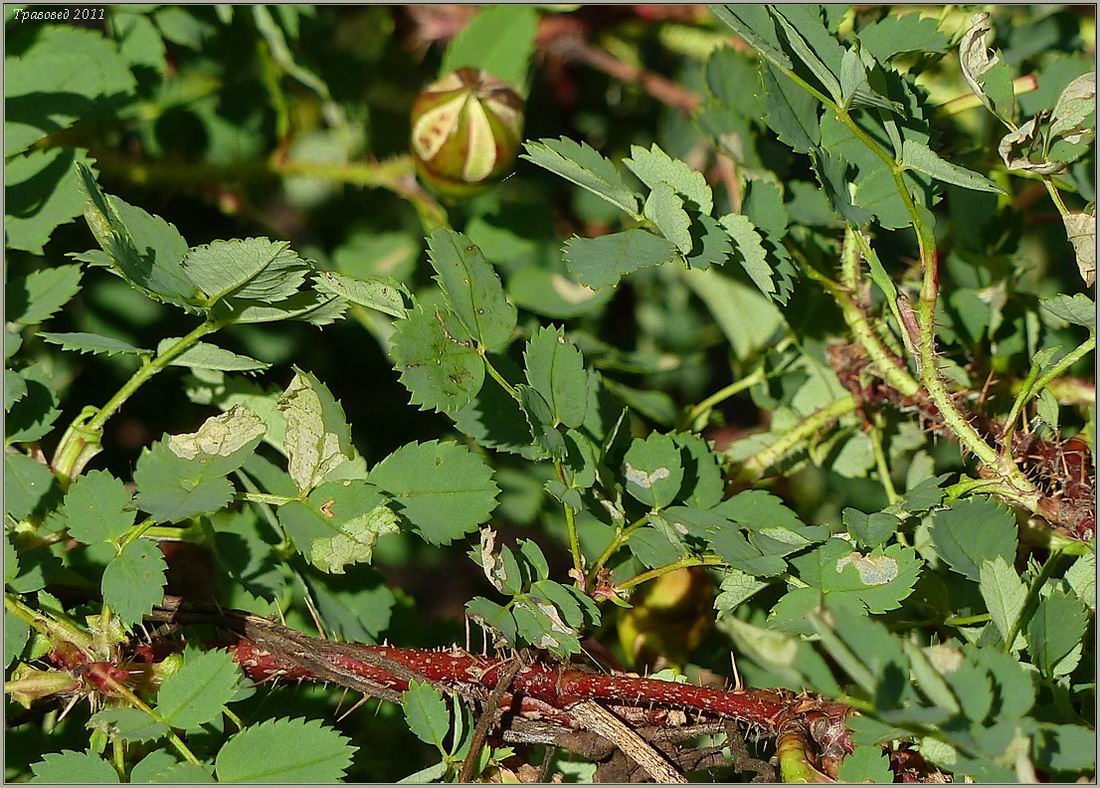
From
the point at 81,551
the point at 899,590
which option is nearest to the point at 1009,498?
the point at 899,590

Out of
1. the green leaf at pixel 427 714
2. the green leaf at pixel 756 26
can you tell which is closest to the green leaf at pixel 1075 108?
the green leaf at pixel 756 26

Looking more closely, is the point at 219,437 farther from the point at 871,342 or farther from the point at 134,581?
the point at 871,342

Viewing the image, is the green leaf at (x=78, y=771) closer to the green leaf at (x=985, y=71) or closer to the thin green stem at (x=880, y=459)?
the thin green stem at (x=880, y=459)

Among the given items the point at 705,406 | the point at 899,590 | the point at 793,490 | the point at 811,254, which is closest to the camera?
the point at 899,590

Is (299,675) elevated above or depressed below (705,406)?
below

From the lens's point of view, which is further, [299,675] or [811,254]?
[811,254]

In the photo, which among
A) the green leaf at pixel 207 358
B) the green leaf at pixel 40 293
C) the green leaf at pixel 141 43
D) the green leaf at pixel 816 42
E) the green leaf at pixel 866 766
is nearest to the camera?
the green leaf at pixel 866 766

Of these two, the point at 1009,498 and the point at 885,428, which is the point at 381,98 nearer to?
the point at 885,428

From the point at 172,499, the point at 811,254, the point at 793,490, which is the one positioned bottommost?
the point at 793,490
